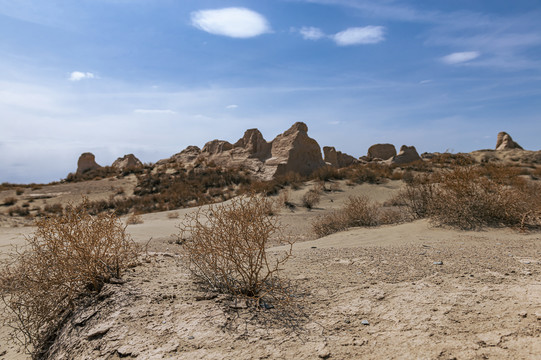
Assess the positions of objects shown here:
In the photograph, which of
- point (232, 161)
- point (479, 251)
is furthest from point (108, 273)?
point (232, 161)

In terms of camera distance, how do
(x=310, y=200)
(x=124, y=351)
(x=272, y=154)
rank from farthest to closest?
(x=272, y=154), (x=310, y=200), (x=124, y=351)

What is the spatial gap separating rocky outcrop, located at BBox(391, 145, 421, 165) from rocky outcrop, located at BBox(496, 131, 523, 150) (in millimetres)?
8884

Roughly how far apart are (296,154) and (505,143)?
24177 mm

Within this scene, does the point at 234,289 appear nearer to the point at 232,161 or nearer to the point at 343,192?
the point at 343,192

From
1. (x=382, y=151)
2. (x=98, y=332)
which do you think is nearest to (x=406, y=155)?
(x=382, y=151)

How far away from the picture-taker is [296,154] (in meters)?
23.8

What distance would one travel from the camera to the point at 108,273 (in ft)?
12.7

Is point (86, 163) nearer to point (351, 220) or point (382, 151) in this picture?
point (382, 151)

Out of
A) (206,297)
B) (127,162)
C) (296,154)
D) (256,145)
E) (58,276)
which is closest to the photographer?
(206,297)

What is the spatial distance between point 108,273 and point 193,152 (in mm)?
31245

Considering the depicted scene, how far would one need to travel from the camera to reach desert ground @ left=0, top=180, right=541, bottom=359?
2.46 meters

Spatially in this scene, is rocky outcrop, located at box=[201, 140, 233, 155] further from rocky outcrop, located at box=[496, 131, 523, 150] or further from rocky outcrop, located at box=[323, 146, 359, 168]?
rocky outcrop, located at box=[496, 131, 523, 150]

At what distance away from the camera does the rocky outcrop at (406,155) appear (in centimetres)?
3294

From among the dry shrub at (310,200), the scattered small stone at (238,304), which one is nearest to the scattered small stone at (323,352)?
the scattered small stone at (238,304)
